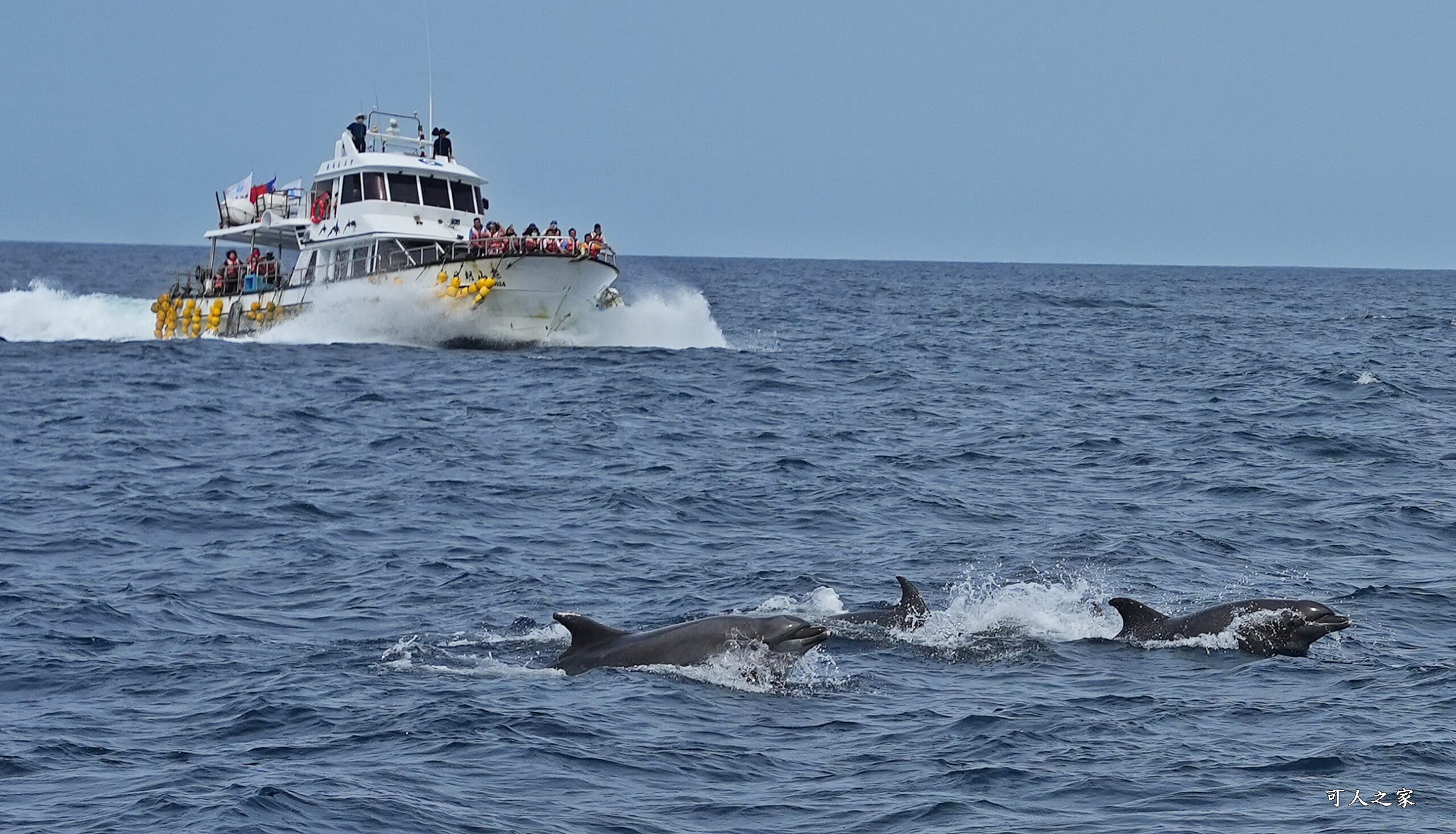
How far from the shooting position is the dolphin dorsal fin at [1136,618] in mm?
14828

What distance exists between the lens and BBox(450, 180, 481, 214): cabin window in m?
46.8

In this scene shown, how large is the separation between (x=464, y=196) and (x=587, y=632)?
1357 inches

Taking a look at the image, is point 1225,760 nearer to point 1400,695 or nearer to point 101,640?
point 1400,695

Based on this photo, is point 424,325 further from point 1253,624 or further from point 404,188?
point 1253,624

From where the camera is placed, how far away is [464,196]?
4700cm

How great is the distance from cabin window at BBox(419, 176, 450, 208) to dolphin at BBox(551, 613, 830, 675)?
33.6 m

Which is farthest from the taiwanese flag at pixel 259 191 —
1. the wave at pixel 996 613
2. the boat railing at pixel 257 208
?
the wave at pixel 996 613

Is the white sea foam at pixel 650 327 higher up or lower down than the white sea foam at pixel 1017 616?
higher up

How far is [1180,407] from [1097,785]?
22.6 meters

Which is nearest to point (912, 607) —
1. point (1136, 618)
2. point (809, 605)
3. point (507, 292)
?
point (809, 605)

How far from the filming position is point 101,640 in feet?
48.5

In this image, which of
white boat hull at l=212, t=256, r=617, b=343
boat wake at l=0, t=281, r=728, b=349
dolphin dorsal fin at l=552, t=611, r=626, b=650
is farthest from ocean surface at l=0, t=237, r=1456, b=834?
boat wake at l=0, t=281, r=728, b=349

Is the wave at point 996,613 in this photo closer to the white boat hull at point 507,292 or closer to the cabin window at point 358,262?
the white boat hull at point 507,292

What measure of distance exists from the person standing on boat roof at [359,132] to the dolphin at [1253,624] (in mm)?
35456
